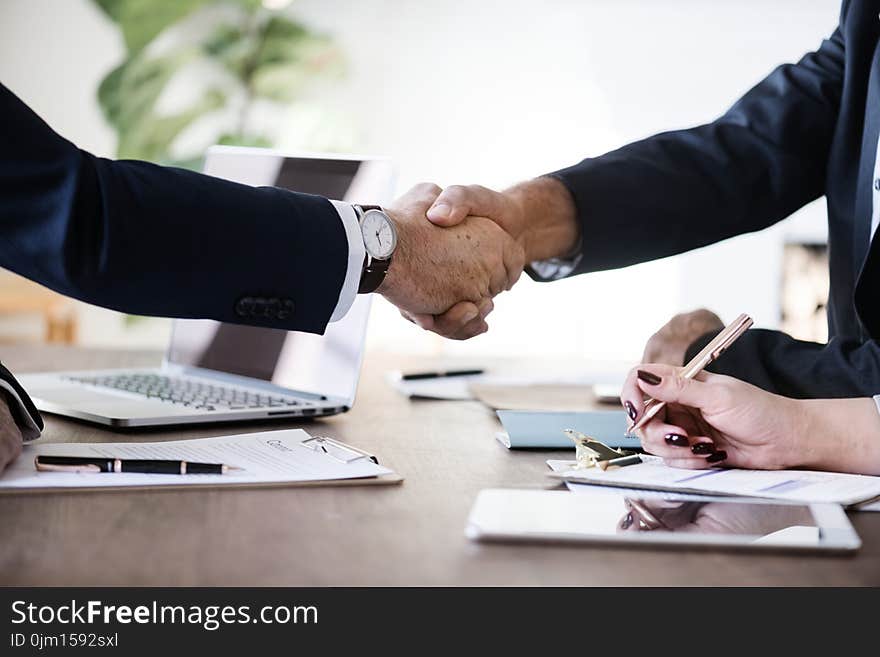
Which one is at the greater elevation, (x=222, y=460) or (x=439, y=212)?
(x=439, y=212)

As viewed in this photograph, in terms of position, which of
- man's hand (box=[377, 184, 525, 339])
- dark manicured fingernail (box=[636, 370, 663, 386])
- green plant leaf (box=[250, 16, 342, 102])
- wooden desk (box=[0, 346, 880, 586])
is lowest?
wooden desk (box=[0, 346, 880, 586])

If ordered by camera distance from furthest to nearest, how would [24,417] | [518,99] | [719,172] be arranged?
[518,99] → [719,172] → [24,417]

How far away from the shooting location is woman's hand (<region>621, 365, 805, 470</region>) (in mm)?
899

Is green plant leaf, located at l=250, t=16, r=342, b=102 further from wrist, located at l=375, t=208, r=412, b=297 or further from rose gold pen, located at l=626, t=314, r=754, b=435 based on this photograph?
rose gold pen, located at l=626, t=314, r=754, b=435

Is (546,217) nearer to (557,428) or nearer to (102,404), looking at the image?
(557,428)

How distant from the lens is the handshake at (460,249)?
48.9 inches

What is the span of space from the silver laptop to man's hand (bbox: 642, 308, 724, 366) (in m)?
0.35

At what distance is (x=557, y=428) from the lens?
108 centimetres

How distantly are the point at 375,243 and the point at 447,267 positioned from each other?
0.20m

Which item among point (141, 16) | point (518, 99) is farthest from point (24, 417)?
point (518, 99)

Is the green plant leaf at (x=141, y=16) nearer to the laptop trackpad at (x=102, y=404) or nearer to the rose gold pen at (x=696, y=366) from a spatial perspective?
the laptop trackpad at (x=102, y=404)

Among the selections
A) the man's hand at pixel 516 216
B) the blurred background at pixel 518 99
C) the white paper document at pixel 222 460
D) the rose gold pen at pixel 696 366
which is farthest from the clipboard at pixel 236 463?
the blurred background at pixel 518 99

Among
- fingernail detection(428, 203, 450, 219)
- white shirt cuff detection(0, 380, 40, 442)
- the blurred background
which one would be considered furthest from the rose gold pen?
the blurred background
